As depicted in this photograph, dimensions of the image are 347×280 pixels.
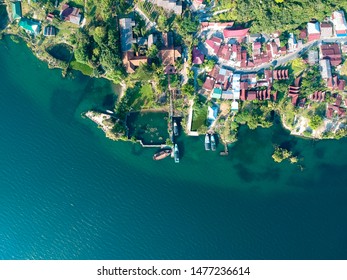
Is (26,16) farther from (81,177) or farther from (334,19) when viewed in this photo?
(334,19)

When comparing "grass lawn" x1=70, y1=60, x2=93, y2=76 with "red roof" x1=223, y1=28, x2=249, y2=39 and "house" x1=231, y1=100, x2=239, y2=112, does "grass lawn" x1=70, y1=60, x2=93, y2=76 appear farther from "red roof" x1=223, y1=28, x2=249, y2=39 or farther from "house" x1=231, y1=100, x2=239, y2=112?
"house" x1=231, y1=100, x2=239, y2=112

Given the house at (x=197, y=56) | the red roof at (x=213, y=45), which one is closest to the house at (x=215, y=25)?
the red roof at (x=213, y=45)

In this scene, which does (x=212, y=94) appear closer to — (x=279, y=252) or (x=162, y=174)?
(x=162, y=174)

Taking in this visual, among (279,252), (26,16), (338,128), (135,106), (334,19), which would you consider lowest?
(279,252)

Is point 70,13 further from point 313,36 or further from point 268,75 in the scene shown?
point 313,36

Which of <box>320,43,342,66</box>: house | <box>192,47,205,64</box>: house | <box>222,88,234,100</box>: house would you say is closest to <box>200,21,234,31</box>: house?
<box>192,47,205,64</box>: house

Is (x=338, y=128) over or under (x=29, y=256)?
over

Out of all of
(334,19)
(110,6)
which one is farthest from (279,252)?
(110,6)
